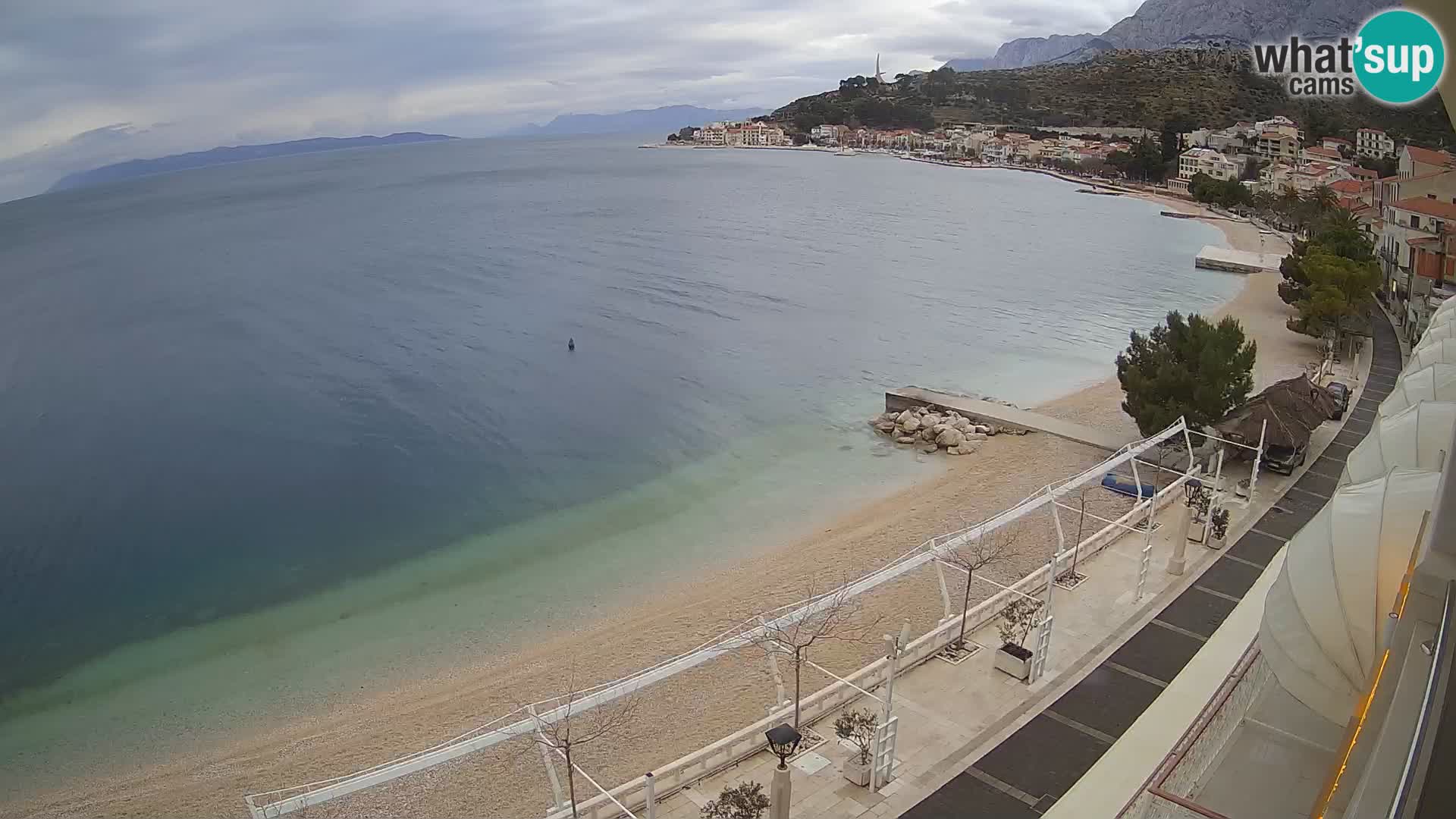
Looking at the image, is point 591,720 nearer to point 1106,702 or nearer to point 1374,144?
point 1106,702

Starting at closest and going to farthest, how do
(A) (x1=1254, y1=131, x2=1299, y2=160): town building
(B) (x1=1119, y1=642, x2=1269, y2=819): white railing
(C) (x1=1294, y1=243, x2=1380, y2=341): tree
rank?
(B) (x1=1119, y1=642, x2=1269, y2=819): white railing
(C) (x1=1294, y1=243, x2=1380, y2=341): tree
(A) (x1=1254, y1=131, x2=1299, y2=160): town building

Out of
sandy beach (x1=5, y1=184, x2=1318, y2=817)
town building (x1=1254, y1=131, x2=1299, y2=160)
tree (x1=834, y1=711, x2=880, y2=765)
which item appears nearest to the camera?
tree (x1=834, y1=711, x2=880, y2=765)

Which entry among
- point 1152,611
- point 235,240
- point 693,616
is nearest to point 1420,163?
point 1152,611

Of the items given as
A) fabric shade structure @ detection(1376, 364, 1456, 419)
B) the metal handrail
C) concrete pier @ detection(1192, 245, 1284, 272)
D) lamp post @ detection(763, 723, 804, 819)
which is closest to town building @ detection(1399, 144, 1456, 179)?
concrete pier @ detection(1192, 245, 1284, 272)

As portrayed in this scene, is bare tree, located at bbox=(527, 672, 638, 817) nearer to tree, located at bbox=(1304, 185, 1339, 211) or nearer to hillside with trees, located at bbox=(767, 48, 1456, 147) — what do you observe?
tree, located at bbox=(1304, 185, 1339, 211)

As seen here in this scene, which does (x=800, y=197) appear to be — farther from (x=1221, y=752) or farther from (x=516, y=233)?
(x=1221, y=752)

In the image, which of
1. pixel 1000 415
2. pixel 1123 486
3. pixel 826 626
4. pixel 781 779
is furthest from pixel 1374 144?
pixel 781 779
